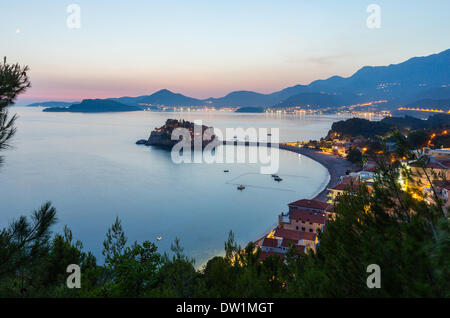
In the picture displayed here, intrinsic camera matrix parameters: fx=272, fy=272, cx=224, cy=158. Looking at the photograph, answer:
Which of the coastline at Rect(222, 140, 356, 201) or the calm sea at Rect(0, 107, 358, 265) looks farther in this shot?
the coastline at Rect(222, 140, 356, 201)

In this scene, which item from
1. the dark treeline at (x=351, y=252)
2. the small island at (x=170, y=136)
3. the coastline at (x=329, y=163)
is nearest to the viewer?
the dark treeline at (x=351, y=252)

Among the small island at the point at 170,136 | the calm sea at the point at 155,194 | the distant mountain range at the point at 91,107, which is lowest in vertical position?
the calm sea at the point at 155,194

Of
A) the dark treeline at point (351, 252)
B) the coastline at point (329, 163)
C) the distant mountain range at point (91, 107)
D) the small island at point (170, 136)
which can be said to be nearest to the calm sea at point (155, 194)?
the coastline at point (329, 163)

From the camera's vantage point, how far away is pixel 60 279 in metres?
4.80

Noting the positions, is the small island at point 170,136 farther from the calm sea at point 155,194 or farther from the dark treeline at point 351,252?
the dark treeline at point 351,252

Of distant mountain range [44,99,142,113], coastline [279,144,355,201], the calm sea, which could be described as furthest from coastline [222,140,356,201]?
distant mountain range [44,99,142,113]

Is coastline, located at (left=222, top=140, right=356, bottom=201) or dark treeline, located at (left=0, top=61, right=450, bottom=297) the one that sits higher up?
dark treeline, located at (left=0, top=61, right=450, bottom=297)

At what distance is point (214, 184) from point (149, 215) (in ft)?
25.7

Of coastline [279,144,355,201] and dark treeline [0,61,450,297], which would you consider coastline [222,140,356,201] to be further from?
dark treeline [0,61,450,297]

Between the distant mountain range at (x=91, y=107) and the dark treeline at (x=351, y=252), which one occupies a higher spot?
the distant mountain range at (x=91, y=107)

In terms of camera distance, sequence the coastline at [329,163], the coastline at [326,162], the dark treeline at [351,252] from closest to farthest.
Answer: the dark treeline at [351,252], the coastline at [326,162], the coastline at [329,163]

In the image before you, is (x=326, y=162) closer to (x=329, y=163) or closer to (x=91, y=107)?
(x=329, y=163)

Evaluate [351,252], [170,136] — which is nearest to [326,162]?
[170,136]
